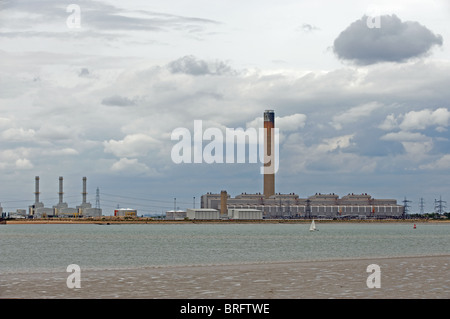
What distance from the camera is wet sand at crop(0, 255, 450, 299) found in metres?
31.5

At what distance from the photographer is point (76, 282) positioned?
124 feet

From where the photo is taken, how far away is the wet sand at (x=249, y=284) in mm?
31531

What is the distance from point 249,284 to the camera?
36219 mm
